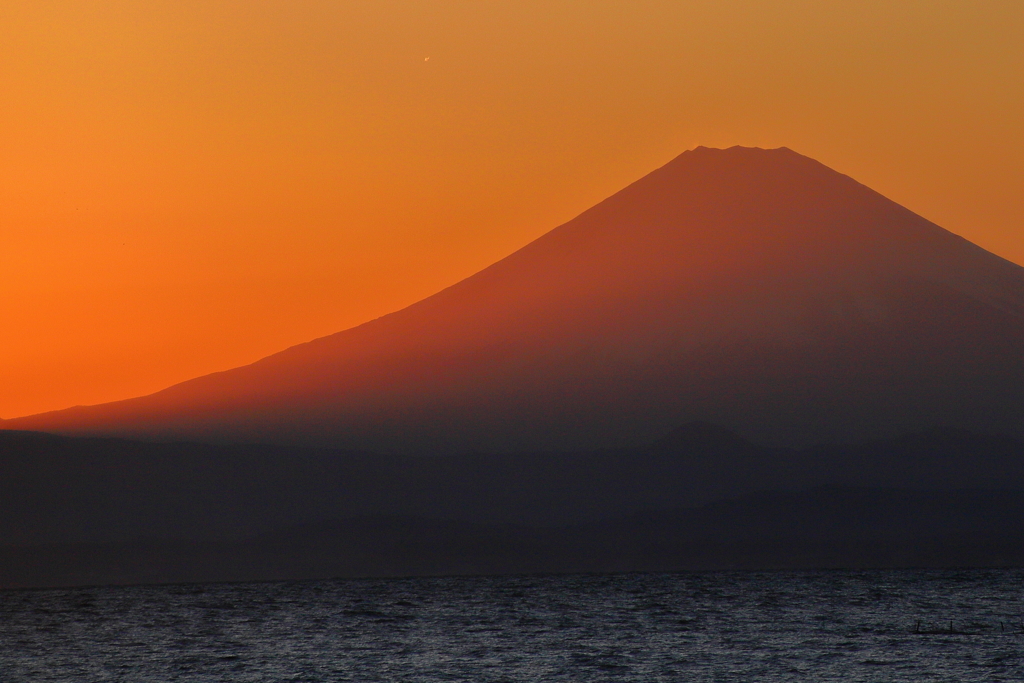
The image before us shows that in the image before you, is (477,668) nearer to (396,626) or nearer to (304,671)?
(304,671)

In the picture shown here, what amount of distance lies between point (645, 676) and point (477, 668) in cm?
1057

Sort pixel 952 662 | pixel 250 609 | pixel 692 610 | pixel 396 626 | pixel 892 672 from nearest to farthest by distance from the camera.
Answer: pixel 892 672 → pixel 952 662 → pixel 396 626 → pixel 692 610 → pixel 250 609

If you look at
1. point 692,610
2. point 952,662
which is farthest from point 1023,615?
point 952,662

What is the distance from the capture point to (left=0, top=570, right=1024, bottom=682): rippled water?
73750 millimetres

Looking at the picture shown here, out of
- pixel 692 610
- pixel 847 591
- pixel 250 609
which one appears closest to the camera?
pixel 692 610

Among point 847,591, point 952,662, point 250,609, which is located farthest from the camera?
point 847,591

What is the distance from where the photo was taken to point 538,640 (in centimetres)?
9788

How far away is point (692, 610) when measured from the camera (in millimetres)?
139500

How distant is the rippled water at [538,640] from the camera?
7375 cm

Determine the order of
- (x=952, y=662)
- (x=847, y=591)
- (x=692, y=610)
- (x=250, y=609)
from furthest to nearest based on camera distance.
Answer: (x=847, y=591), (x=250, y=609), (x=692, y=610), (x=952, y=662)

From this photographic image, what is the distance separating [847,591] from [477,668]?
117 metres

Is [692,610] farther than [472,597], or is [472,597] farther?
[472,597]

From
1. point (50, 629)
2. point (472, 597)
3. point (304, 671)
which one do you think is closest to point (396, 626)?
point (50, 629)

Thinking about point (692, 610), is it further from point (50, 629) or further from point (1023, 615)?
point (50, 629)
